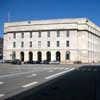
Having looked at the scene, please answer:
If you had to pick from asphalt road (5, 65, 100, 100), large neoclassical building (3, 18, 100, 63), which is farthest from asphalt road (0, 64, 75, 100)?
large neoclassical building (3, 18, 100, 63)

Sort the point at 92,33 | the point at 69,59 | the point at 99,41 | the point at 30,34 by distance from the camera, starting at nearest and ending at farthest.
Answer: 1. the point at 69,59
2. the point at 30,34
3. the point at 92,33
4. the point at 99,41

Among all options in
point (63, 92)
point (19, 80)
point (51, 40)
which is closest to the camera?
point (63, 92)

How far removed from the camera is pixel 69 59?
7162 centimetres

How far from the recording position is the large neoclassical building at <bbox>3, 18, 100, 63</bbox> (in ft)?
236

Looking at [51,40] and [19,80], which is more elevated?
[51,40]

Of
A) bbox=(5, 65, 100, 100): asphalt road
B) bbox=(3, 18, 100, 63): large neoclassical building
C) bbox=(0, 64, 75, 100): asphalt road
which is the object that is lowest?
bbox=(5, 65, 100, 100): asphalt road

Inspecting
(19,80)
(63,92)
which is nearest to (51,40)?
(19,80)

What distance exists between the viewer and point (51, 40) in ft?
242

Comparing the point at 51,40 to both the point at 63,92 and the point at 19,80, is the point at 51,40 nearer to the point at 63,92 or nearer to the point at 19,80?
the point at 19,80

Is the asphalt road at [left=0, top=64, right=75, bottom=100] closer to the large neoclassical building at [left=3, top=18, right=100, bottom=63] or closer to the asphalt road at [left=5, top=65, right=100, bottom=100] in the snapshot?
the asphalt road at [left=5, top=65, right=100, bottom=100]

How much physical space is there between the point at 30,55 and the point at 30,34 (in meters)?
7.83

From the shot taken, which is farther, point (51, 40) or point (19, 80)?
point (51, 40)

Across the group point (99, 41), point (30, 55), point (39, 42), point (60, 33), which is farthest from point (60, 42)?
point (99, 41)

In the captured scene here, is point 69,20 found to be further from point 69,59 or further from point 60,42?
point 69,59
